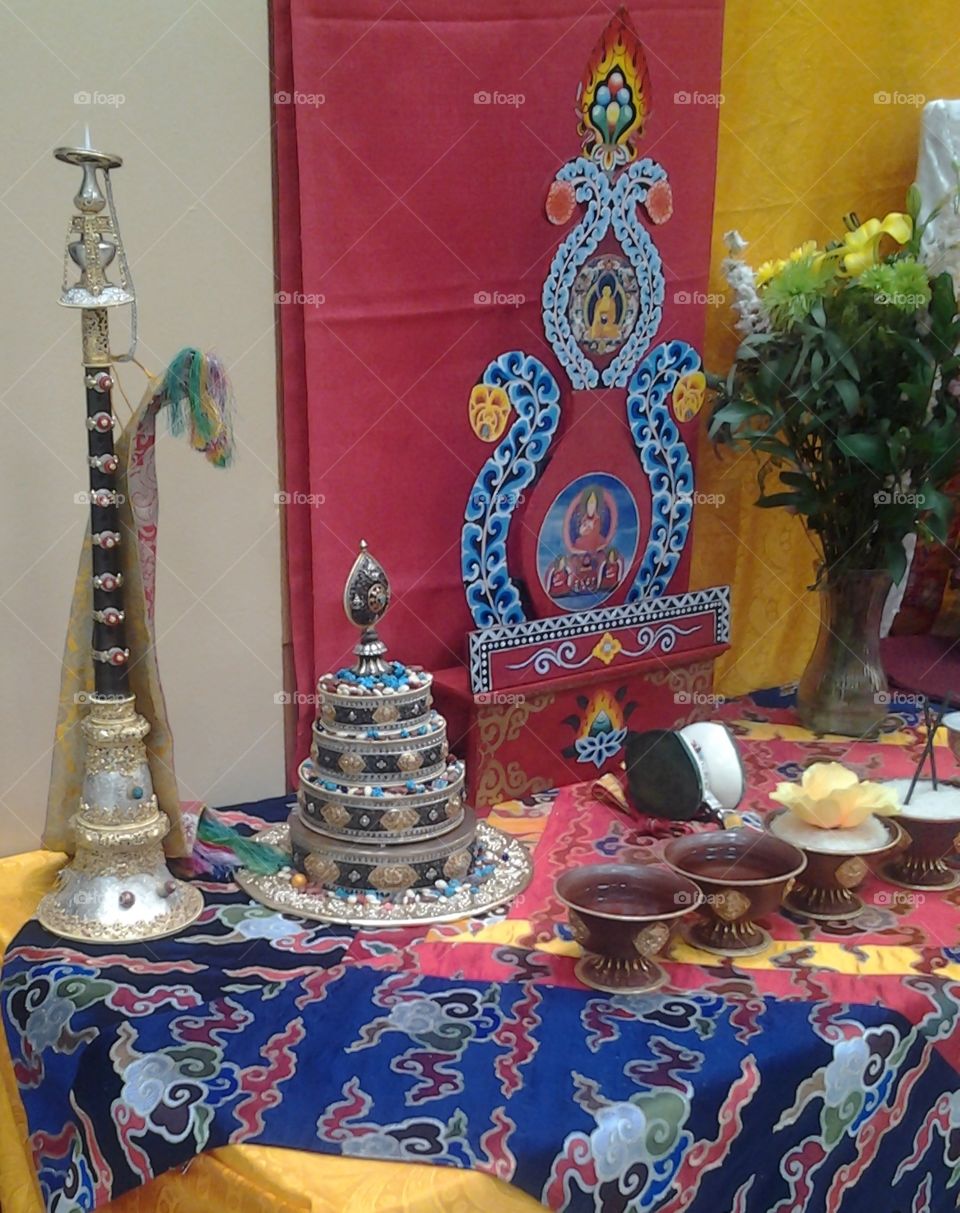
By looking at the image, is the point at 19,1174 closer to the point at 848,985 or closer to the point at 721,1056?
the point at 721,1056

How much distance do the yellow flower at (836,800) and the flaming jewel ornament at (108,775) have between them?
62 cm

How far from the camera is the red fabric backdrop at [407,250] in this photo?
145 centimetres

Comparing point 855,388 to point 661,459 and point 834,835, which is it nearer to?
point 661,459

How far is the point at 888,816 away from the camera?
1379 mm

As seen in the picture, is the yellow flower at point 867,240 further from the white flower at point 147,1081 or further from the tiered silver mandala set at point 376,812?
the white flower at point 147,1081

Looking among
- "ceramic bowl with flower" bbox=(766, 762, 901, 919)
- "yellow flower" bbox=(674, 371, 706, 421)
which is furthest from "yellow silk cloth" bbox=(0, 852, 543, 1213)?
"yellow flower" bbox=(674, 371, 706, 421)

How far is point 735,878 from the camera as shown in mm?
1249

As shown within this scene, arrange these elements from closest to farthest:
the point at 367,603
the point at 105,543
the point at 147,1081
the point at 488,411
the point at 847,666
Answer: the point at 147,1081 → the point at 105,543 → the point at 367,603 → the point at 488,411 → the point at 847,666

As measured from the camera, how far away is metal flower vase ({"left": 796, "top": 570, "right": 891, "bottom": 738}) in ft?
5.92

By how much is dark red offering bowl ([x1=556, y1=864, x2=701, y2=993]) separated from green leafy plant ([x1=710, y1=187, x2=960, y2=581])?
0.74 metres

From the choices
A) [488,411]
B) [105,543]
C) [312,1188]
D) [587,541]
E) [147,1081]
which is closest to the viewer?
[312,1188]

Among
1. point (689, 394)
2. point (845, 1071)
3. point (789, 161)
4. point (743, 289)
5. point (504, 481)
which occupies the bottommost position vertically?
point (845, 1071)

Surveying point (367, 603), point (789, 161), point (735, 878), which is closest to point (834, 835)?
point (735, 878)

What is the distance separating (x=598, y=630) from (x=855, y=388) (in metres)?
0.46
